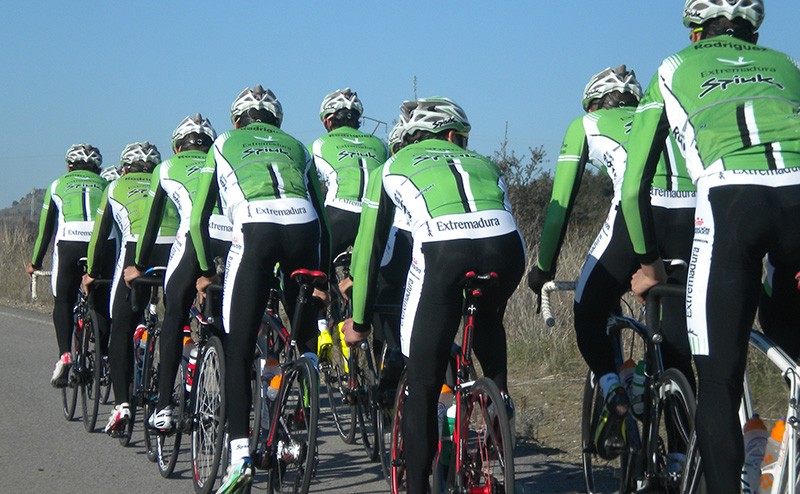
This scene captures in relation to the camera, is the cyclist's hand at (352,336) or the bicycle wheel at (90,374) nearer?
the cyclist's hand at (352,336)

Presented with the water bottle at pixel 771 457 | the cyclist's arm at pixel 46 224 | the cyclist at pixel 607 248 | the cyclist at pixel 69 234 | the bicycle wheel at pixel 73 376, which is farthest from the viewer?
the cyclist's arm at pixel 46 224

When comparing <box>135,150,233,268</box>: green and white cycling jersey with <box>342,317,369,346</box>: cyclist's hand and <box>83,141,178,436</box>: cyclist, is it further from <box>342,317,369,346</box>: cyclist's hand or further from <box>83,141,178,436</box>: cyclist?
<box>342,317,369,346</box>: cyclist's hand

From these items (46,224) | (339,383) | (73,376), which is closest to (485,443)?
(339,383)

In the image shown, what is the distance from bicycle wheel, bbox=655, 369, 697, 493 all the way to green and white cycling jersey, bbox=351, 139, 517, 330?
107cm

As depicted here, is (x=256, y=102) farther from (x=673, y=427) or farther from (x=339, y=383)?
(x=673, y=427)

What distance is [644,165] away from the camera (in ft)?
15.9

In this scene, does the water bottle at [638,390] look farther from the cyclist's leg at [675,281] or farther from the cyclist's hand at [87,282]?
the cyclist's hand at [87,282]

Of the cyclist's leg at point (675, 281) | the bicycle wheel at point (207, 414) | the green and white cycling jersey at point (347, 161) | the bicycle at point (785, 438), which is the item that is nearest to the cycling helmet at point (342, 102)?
the green and white cycling jersey at point (347, 161)

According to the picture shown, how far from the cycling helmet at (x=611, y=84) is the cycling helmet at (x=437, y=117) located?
3.65 feet

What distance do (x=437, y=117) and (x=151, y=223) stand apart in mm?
3032

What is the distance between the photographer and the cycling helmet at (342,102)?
10.5 meters

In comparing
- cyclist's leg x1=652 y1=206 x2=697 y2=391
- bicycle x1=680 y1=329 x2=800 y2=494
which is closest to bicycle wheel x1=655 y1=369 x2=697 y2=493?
cyclist's leg x1=652 y1=206 x2=697 y2=391

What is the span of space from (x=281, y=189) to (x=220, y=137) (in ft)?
1.82

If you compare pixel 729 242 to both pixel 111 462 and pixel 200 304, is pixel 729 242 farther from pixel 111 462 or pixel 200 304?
pixel 111 462
